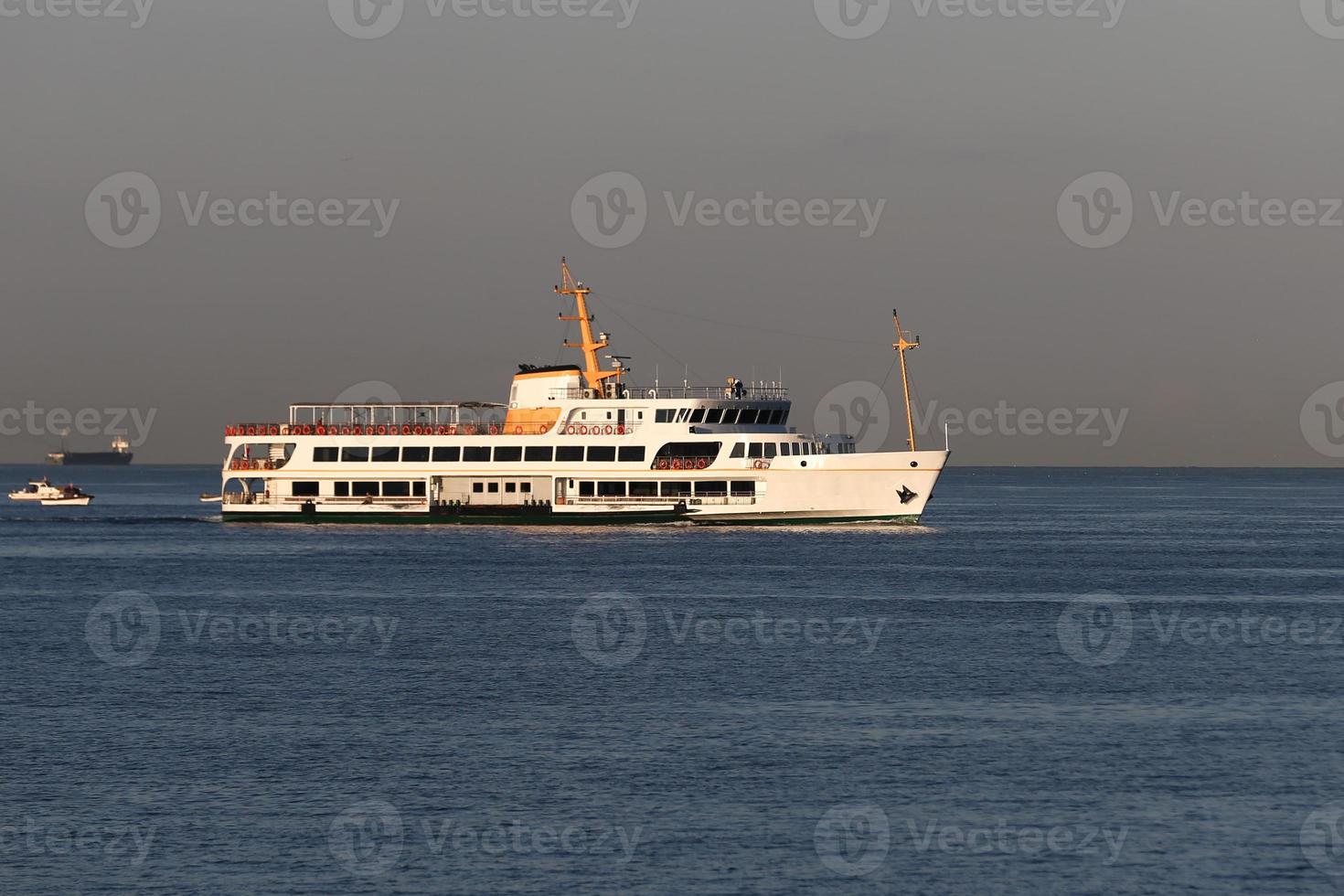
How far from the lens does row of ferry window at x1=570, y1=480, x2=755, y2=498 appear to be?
94.8 meters

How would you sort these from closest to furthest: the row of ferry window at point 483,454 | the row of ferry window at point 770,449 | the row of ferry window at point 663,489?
the row of ferry window at point 770,449, the row of ferry window at point 663,489, the row of ferry window at point 483,454

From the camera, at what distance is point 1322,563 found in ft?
293

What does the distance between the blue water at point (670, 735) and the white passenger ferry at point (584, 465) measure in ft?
63.2

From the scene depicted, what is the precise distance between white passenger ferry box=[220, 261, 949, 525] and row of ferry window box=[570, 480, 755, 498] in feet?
0.25

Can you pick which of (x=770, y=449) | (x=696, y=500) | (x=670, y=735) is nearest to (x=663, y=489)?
(x=696, y=500)

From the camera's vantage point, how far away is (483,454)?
99625mm

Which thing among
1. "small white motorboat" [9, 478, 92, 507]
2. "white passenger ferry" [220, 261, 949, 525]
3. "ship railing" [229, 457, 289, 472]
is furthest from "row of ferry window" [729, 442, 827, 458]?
"small white motorboat" [9, 478, 92, 507]

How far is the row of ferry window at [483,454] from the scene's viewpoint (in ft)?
316

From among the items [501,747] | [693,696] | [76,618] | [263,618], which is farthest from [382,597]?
[501,747]

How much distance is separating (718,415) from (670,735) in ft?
195

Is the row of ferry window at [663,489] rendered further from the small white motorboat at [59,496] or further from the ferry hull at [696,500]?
the small white motorboat at [59,496]

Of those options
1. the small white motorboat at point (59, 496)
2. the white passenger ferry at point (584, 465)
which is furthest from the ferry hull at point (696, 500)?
the small white motorboat at point (59, 496)

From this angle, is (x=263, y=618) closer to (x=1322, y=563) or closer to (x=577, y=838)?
(x=577, y=838)

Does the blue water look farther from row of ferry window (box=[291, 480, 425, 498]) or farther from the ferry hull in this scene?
row of ferry window (box=[291, 480, 425, 498])
